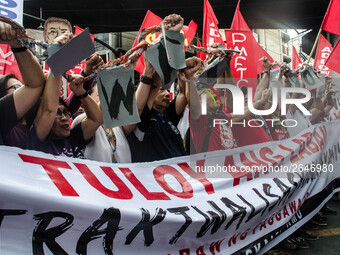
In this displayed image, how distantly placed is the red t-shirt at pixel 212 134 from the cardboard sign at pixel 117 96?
88 centimetres

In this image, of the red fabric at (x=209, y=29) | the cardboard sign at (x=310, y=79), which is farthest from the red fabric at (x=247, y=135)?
the red fabric at (x=209, y=29)

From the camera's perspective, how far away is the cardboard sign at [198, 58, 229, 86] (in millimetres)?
2669

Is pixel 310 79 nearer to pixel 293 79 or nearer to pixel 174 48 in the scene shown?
pixel 293 79

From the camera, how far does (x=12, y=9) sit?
3.71 meters

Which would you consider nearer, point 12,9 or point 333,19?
point 12,9

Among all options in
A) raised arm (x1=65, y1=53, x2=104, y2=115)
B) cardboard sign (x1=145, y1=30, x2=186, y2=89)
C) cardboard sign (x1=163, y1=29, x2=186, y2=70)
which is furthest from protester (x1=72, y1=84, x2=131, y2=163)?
cardboard sign (x1=163, y1=29, x2=186, y2=70)

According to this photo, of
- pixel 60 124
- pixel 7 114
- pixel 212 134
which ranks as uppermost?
pixel 7 114

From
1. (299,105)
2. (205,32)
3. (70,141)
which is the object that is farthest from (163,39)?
(205,32)

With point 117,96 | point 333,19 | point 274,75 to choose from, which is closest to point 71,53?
point 117,96

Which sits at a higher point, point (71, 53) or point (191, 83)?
point (71, 53)

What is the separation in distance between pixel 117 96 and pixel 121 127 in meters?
0.50

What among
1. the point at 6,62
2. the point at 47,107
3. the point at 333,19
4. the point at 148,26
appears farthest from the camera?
the point at 148,26

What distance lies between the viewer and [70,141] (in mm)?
2207

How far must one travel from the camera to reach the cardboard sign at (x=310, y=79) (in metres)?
4.02
